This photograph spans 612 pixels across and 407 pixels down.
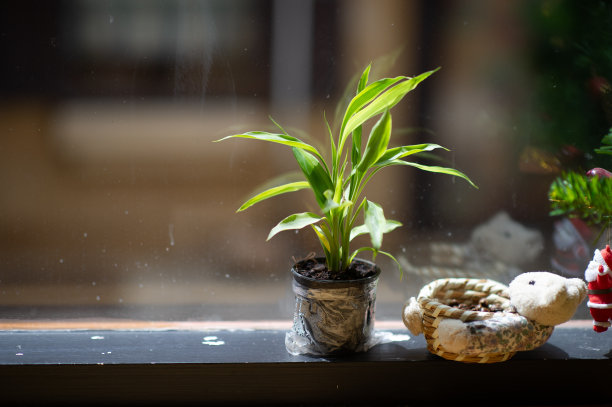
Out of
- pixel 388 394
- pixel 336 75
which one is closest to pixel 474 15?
pixel 336 75

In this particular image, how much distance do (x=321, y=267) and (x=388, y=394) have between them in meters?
0.29

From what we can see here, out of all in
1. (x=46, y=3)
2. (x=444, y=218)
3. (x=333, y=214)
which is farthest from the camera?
(x=444, y=218)

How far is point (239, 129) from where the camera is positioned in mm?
1196

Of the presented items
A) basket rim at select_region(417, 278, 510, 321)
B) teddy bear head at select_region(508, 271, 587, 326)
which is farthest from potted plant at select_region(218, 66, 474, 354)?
teddy bear head at select_region(508, 271, 587, 326)

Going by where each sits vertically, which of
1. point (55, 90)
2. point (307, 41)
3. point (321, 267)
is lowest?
point (321, 267)

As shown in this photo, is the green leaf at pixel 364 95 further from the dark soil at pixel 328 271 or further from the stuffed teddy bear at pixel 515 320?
the stuffed teddy bear at pixel 515 320

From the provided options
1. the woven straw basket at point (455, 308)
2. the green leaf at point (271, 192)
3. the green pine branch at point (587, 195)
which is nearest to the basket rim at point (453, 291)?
the woven straw basket at point (455, 308)

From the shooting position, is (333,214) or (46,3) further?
(46,3)

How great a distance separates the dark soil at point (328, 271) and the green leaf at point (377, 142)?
21 centimetres

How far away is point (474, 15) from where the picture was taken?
1.20 metres

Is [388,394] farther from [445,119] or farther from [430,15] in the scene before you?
[430,15]

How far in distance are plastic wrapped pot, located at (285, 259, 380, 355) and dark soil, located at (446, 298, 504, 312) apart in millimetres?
181

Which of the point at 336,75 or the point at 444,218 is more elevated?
the point at 336,75

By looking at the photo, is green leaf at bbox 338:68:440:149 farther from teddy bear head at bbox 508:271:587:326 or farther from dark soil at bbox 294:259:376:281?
teddy bear head at bbox 508:271:587:326
